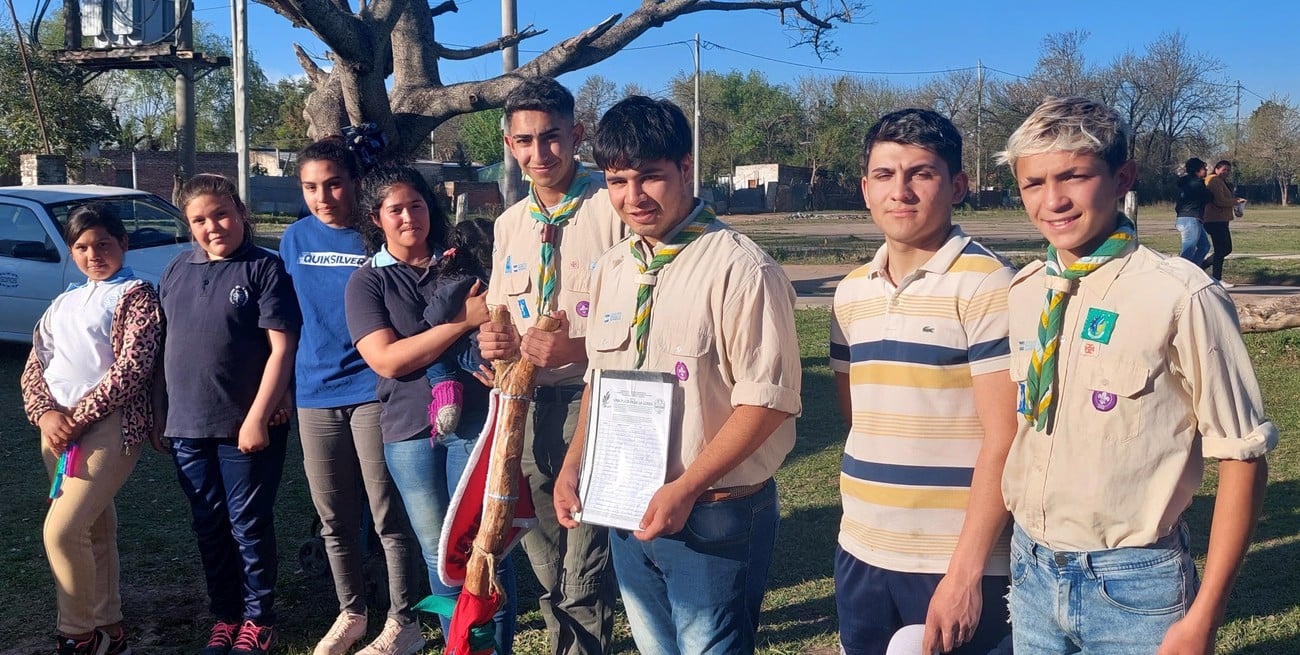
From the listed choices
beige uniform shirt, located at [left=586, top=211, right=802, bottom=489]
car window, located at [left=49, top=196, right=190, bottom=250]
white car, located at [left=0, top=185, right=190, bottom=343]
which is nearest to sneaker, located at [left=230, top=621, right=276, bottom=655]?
beige uniform shirt, located at [left=586, top=211, right=802, bottom=489]

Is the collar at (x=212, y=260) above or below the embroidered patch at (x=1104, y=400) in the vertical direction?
above

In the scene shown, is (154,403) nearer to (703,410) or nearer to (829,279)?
(703,410)

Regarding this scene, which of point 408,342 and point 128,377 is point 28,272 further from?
point 408,342

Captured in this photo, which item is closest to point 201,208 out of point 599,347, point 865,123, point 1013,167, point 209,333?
point 209,333

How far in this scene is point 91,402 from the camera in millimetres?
3729

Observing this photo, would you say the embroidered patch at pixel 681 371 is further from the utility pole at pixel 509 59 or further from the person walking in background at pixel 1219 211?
the person walking in background at pixel 1219 211

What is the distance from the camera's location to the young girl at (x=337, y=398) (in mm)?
3648

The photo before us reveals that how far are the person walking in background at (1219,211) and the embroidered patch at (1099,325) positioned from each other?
13.7 metres

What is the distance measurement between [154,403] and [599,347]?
2.19 m

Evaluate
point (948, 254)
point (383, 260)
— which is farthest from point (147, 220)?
point (948, 254)

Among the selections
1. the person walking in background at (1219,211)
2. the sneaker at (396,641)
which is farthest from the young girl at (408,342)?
the person walking in background at (1219,211)

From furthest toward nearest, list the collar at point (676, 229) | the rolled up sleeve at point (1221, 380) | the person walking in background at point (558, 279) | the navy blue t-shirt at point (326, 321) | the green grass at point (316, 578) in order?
the green grass at point (316, 578) → the navy blue t-shirt at point (326, 321) → the person walking in background at point (558, 279) → the collar at point (676, 229) → the rolled up sleeve at point (1221, 380)

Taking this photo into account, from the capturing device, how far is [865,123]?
66.8m

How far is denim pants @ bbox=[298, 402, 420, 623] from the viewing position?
3672mm
